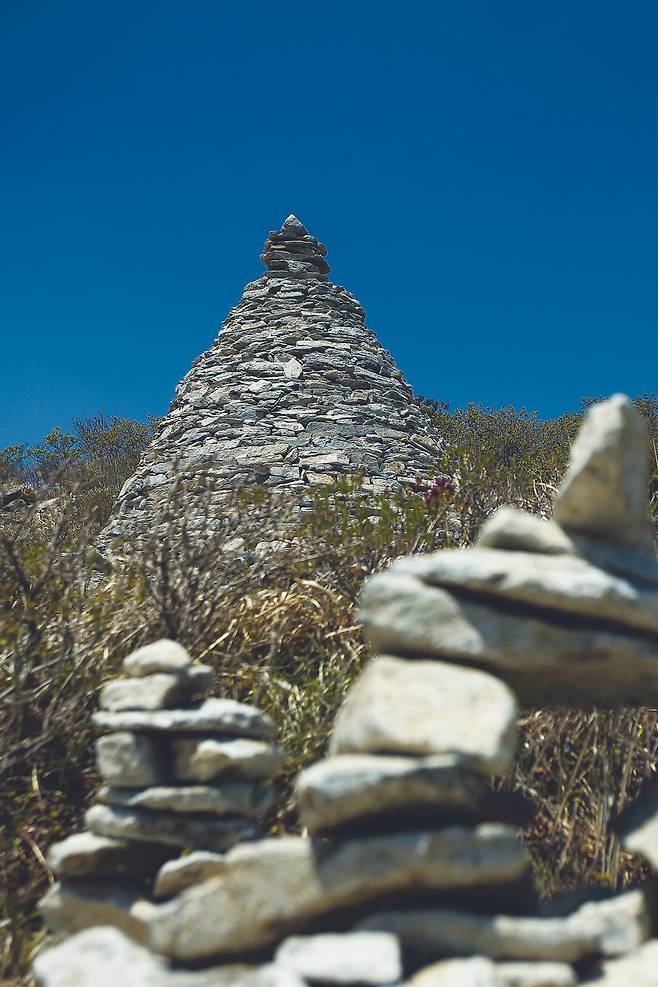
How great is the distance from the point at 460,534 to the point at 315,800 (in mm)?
4337

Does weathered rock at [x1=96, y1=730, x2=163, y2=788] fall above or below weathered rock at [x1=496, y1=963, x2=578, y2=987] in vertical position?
above

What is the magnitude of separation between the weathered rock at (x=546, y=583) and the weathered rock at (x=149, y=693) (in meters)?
0.94

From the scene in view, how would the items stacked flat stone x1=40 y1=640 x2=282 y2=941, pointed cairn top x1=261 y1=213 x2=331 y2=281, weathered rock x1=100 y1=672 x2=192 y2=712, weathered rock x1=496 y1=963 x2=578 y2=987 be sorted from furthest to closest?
pointed cairn top x1=261 y1=213 x2=331 y2=281 < weathered rock x1=100 y1=672 x2=192 y2=712 < stacked flat stone x1=40 y1=640 x2=282 y2=941 < weathered rock x1=496 y1=963 x2=578 y2=987

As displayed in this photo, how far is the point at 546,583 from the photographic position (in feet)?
8.68

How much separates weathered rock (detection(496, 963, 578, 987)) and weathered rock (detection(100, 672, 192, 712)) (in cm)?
141

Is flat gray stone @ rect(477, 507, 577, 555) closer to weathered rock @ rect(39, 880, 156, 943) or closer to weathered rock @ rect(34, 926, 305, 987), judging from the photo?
weathered rock @ rect(34, 926, 305, 987)

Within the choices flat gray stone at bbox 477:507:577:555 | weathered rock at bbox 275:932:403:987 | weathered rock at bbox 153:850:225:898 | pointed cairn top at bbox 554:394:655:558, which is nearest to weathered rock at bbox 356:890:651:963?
weathered rock at bbox 275:932:403:987

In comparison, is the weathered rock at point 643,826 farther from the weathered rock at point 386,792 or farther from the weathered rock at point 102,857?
the weathered rock at point 102,857

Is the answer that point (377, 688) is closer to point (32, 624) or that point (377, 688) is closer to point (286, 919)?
point (286, 919)

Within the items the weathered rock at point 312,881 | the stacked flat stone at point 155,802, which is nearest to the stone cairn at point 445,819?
the weathered rock at point 312,881

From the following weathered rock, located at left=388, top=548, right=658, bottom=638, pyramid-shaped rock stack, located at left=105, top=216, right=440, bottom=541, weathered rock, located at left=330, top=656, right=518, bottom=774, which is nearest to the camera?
weathered rock, located at left=330, top=656, right=518, bottom=774

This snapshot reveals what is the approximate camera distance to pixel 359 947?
7.41 feet

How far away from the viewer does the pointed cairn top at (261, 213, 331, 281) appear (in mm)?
10859

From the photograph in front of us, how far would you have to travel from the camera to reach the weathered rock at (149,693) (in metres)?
3.02
